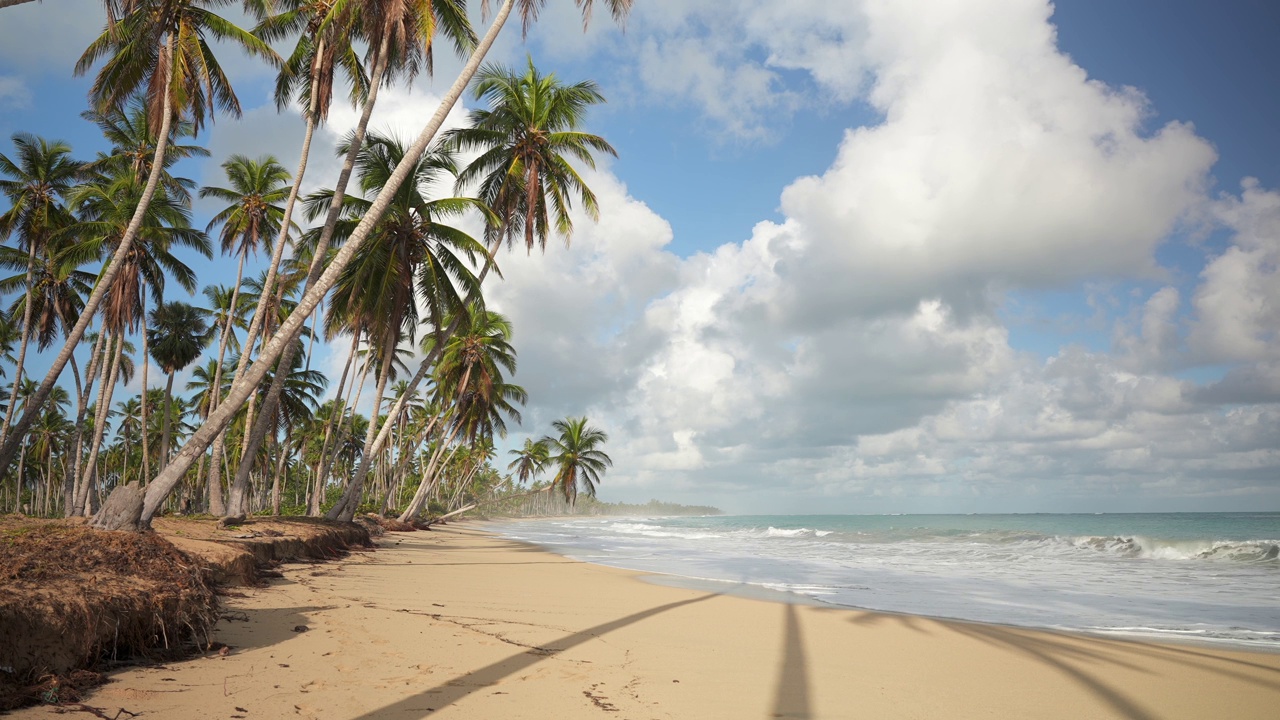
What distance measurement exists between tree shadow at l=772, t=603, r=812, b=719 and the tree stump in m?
6.70

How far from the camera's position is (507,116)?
18.8 m

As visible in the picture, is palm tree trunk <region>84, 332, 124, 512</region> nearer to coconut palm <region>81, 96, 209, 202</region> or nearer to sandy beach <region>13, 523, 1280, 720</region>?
coconut palm <region>81, 96, 209, 202</region>

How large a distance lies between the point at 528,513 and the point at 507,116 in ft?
314

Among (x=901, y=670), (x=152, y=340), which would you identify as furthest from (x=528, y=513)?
(x=901, y=670)

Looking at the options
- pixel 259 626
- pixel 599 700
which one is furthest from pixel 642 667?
pixel 259 626

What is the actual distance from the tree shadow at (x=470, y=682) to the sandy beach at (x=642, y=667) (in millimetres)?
18

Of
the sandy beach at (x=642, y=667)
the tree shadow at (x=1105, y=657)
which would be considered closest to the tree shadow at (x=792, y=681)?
the sandy beach at (x=642, y=667)

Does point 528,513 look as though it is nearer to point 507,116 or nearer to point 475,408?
point 475,408

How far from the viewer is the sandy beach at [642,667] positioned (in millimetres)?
4191

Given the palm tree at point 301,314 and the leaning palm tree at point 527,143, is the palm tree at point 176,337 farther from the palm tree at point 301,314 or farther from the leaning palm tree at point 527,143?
the palm tree at point 301,314

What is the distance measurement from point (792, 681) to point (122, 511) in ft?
23.1

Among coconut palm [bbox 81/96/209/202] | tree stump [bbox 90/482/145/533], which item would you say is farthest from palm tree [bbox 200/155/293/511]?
tree stump [bbox 90/482/145/533]

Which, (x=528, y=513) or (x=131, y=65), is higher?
(x=131, y=65)

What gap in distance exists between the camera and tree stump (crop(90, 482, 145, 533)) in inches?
273
